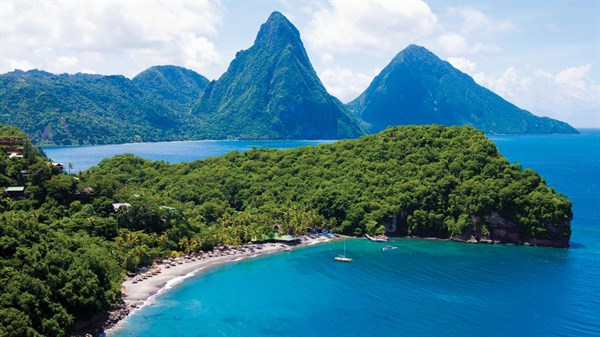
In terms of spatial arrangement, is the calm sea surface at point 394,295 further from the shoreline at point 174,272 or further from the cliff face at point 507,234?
the cliff face at point 507,234

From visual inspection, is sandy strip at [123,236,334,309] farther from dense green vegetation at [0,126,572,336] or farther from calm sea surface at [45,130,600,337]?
dense green vegetation at [0,126,572,336]

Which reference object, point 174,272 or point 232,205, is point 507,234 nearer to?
point 232,205

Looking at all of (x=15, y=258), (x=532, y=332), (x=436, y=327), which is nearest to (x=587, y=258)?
(x=532, y=332)

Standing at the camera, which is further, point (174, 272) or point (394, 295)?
point (174, 272)

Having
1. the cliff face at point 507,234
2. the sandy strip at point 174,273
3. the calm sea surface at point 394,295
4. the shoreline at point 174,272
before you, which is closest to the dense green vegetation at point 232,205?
the cliff face at point 507,234

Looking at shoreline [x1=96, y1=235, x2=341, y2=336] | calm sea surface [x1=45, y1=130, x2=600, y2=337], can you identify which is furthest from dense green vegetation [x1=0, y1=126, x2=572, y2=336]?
calm sea surface [x1=45, y1=130, x2=600, y2=337]

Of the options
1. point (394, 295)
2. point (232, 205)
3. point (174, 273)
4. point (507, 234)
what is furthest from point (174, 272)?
point (507, 234)
